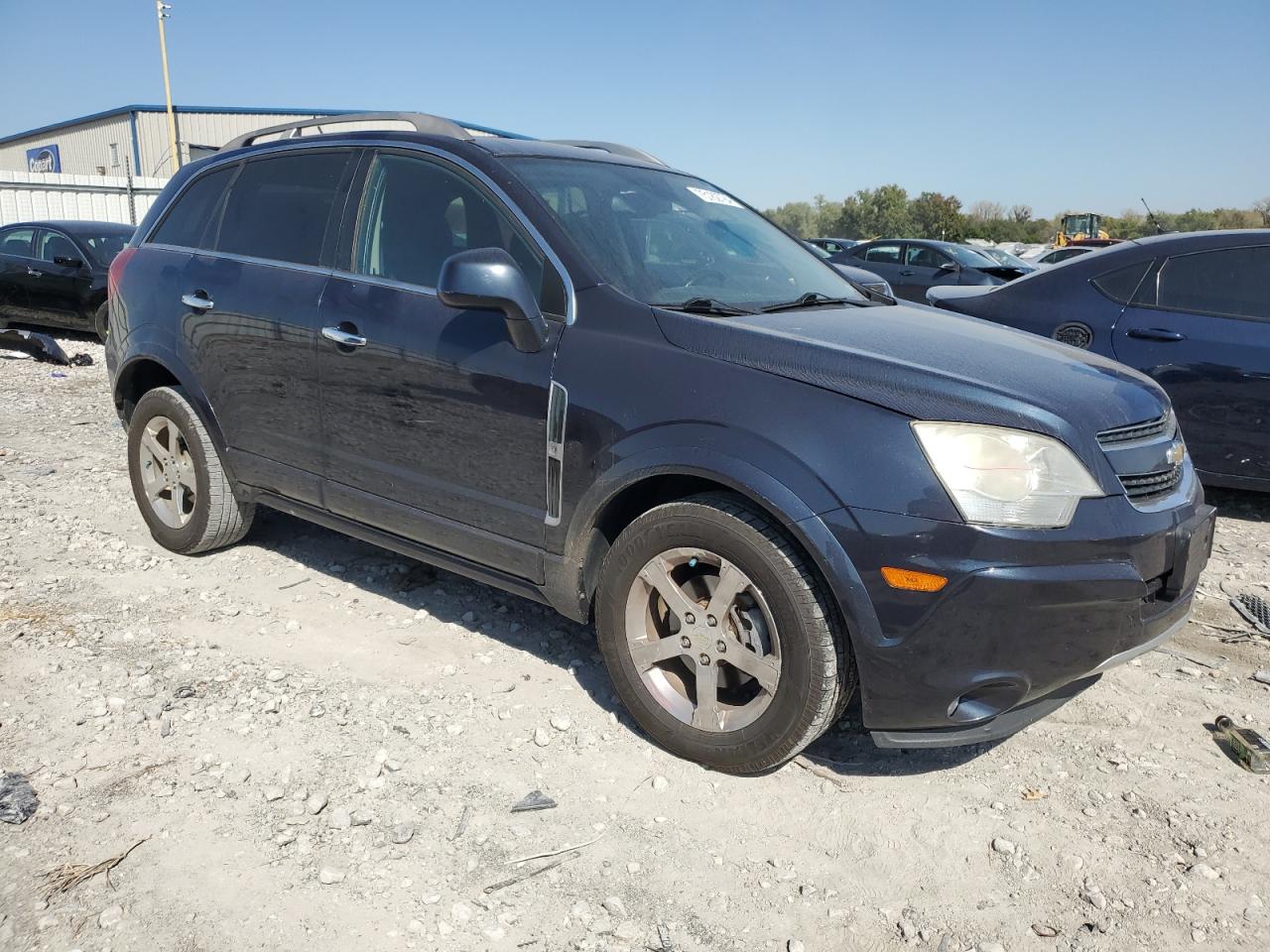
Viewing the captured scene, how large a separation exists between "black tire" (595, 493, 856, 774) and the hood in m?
0.44

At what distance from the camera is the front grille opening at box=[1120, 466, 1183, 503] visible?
2.75 m

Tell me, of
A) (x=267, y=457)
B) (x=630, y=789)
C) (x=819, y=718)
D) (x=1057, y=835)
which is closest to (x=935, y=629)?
(x=819, y=718)

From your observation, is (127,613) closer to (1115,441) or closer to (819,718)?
(819,718)

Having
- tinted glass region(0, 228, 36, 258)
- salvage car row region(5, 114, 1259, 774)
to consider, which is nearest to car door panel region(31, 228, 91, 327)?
tinted glass region(0, 228, 36, 258)

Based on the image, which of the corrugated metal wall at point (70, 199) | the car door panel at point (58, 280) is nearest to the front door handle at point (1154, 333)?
the car door panel at point (58, 280)

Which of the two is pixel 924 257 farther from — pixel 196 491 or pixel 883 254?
pixel 196 491

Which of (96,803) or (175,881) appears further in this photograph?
(96,803)

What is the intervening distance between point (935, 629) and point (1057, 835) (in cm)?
→ 75

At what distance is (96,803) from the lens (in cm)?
279

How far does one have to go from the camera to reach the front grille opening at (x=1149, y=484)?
2748 mm

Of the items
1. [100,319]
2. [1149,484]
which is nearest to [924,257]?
[100,319]

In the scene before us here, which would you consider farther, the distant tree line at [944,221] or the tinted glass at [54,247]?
the distant tree line at [944,221]

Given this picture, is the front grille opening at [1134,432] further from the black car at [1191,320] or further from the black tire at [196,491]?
the black tire at [196,491]

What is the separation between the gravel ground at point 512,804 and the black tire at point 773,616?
0.48ft
